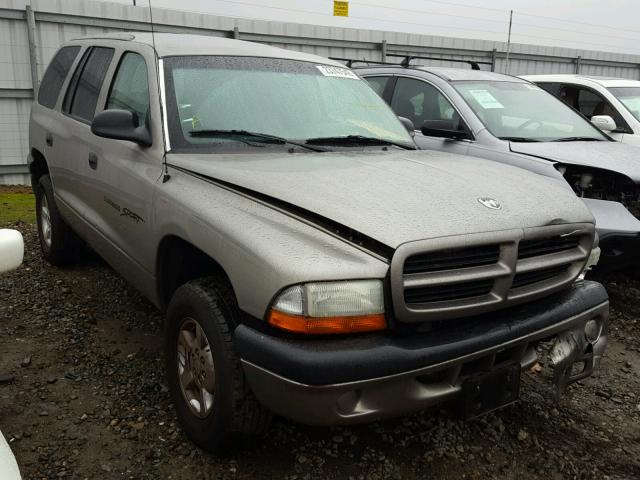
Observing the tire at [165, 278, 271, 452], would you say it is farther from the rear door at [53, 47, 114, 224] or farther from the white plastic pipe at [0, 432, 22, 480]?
the rear door at [53, 47, 114, 224]

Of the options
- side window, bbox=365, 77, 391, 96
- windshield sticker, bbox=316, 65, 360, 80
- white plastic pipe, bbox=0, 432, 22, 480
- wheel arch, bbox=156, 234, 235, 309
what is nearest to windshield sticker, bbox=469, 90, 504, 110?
side window, bbox=365, 77, 391, 96

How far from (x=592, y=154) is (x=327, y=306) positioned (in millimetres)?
3534

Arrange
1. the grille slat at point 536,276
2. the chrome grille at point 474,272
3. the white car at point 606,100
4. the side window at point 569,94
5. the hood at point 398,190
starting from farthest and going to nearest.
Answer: the side window at point 569,94, the white car at point 606,100, the grille slat at point 536,276, the hood at point 398,190, the chrome grille at point 474,272

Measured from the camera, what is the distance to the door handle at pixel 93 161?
3459mm

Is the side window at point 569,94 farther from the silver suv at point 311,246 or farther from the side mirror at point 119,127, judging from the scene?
A: the side mirror at point 119,127

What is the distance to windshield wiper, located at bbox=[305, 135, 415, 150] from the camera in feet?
10.2

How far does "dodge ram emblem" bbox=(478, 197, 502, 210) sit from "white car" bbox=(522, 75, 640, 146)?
4435 mm

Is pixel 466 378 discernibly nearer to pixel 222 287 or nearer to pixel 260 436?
pixel 260 436

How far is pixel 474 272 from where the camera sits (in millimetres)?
2143

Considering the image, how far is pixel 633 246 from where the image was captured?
3965mm

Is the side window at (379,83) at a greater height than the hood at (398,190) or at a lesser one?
greater

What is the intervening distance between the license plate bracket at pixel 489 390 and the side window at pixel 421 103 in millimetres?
3223

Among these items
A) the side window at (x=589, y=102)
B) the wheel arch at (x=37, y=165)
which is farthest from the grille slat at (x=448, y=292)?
the side window at (x=589, y=102)

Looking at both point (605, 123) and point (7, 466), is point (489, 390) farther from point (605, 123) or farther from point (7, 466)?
point (605, 123)
